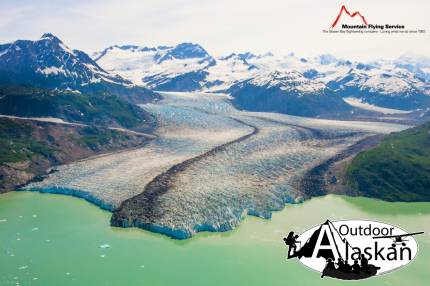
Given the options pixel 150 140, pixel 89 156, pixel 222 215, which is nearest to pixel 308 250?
pixel 222 215

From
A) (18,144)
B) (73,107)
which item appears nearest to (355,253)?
(18,144)

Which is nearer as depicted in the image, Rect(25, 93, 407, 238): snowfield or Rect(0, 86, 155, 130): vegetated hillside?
Rect(25, 93, 407, 238): snowfield

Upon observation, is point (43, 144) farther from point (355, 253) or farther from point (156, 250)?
point (355, 253)

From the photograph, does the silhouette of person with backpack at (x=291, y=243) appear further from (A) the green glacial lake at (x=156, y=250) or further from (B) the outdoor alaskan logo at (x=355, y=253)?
(B) the outdoor alaskan logo at (x=355, y=253)

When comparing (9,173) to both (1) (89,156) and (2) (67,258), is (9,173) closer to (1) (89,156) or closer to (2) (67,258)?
(1) (89,156)

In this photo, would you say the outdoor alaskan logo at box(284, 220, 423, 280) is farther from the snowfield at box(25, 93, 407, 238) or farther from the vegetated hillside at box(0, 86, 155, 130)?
the vegetated hillside at box(0, 86, 155, 130)

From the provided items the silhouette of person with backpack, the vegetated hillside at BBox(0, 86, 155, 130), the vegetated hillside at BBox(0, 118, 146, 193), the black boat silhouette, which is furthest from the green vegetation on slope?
the black boat silhouette

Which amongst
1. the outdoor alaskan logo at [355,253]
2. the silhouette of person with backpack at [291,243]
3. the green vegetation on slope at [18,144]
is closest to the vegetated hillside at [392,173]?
the silhouette of person with backpack at [291,243]
